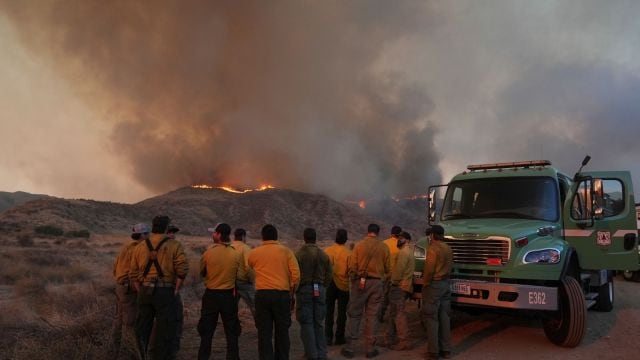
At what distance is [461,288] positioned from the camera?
318 inches

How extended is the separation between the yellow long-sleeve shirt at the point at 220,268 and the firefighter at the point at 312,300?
1041 mm

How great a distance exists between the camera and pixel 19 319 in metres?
9.40

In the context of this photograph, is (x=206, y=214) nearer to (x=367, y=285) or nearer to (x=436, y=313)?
(x=367, y=285)

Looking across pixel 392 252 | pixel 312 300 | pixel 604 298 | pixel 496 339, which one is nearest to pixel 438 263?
pixel 392 252

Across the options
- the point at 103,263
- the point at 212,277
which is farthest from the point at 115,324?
the point at 103,263

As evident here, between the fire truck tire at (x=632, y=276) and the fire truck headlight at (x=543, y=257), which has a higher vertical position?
the fire truck headlight at (x=543, y=257)

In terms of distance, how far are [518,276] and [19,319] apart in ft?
30.8

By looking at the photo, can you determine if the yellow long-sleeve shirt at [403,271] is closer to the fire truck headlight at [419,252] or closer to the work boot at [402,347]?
the fire truck headlight at [419,252]

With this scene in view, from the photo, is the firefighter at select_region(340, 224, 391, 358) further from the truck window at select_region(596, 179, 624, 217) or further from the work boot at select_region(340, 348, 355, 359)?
the truck window at select_region(596, 179, 624, 217)

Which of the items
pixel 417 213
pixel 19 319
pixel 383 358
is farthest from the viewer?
pixel 417 213

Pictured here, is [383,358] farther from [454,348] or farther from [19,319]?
[19,319]

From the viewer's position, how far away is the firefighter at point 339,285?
27.6 ft

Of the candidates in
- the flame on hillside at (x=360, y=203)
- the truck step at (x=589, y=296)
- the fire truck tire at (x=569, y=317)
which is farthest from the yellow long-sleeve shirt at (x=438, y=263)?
the flame on hillside at (x=360, y=203)

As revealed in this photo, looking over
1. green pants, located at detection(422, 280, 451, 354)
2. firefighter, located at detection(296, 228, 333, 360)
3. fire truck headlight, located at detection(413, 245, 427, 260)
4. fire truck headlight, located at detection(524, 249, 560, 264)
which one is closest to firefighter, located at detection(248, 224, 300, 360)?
firefighter, located at detection(296, 228, 333, 360)
